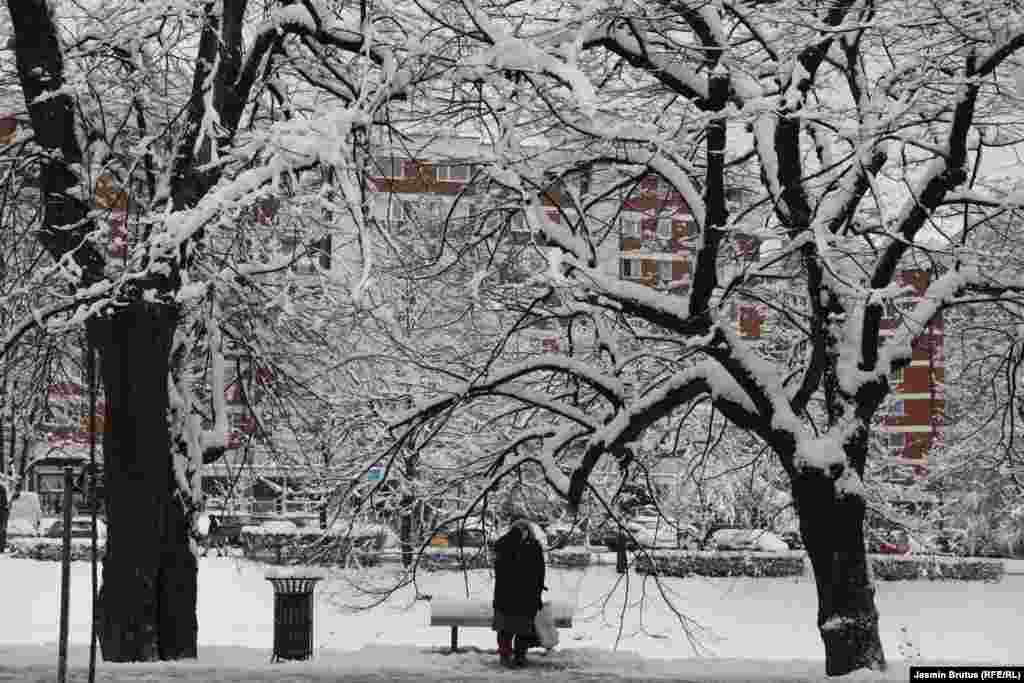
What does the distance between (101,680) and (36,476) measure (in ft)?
194

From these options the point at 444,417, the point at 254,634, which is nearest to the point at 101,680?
the point at 444,417

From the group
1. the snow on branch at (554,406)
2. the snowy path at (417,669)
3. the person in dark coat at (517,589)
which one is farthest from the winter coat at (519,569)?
the snow on branch at (554,406)

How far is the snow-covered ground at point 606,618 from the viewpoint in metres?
19.2

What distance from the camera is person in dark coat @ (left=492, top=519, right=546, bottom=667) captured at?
1325cm

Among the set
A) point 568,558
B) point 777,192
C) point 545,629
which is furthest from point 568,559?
point 777,192

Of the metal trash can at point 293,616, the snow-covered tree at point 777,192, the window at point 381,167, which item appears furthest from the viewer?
the metal trash can at point 293,616

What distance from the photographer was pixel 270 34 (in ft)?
36.1

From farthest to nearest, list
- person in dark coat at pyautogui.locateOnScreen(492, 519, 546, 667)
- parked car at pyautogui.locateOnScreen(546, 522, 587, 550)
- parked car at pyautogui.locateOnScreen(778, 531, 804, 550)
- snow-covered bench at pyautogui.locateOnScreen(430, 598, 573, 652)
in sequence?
1. parked car at pyautogui.locateOnScreen(778, 531, 804, 550)
2. snow-covered bench at pyautogui.locateOnScreen(430, 598, 573, 652)
3. parked car at pyautogui.locateOnScreen(546, 522, 587, 550)
4. person in dark coat at pyautogui.locateOnScreen(492, 519, 546, 667)

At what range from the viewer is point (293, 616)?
44.5 feet

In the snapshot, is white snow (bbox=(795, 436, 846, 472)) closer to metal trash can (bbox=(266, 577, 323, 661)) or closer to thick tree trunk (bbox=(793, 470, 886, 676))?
thick tree trunk (bbox=(793, 470, 886, 676))

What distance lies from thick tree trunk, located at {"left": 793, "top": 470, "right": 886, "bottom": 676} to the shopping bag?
11.7 feet

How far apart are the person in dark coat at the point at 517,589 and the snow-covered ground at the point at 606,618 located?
435 millimetres

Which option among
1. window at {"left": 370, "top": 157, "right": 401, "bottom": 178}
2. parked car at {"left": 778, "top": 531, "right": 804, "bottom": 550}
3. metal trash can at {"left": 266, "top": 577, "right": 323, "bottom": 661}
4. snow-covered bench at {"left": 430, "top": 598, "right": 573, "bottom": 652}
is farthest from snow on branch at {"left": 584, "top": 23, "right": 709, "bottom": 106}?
parked car at {"left": 778, "top": 531, "right": 804, "bottom": 550}

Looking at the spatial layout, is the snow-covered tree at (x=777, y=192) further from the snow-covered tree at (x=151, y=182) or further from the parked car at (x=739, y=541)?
the parked car at (x=739, y=541)
